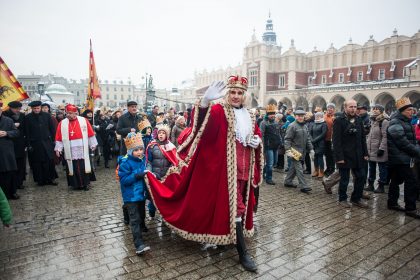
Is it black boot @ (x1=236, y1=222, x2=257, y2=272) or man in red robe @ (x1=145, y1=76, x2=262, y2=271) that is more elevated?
man in red robe @ (x1=145, y1=76, x2=262, y2=271)

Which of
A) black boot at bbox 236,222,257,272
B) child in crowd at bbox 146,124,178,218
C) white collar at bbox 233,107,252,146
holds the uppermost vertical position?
white collar at bbox 233,107,252,146

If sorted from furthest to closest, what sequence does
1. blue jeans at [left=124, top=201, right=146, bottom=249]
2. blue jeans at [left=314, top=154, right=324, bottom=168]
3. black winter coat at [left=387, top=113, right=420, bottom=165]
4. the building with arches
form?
the building with arches → blue jeans at [left=314, top=154, right=324, bottom=168] → black winter coat at [left=387, top=113, right=420, bottom=165] → blue jeans at [left=124, top=201, right=146, bottom=249]

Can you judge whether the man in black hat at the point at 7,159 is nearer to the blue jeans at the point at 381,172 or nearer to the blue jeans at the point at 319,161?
the blue jeans at the point at 319,161

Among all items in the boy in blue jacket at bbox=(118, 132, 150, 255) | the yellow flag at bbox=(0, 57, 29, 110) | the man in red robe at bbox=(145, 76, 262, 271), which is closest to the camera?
the man in red robe at bbox=(145, 76, 262, 271)

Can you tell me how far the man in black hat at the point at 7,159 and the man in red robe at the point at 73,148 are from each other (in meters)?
1.03

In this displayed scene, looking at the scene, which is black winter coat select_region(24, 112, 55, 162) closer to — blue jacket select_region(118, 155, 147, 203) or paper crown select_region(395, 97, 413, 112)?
blue jacket select_region(118, 155, 147, 203)

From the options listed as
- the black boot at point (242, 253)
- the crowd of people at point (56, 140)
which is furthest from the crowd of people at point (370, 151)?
the crowd of people at point (56, 140)

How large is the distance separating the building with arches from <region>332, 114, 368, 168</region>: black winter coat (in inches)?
1303

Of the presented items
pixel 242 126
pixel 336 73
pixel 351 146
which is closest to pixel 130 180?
pixel 242 126

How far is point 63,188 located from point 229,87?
5701mm

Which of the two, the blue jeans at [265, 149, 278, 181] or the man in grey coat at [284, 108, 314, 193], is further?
the blue jeans at [265, 149, 278, 181]

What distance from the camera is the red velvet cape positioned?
11.0 feet

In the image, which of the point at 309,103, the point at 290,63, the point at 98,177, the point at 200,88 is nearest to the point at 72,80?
the point at 200,88

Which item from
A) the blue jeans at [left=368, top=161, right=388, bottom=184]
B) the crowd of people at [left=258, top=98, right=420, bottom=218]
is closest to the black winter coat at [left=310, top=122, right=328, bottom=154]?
the crowd of people at [left=258, top=98, right=420, bottom=218]
